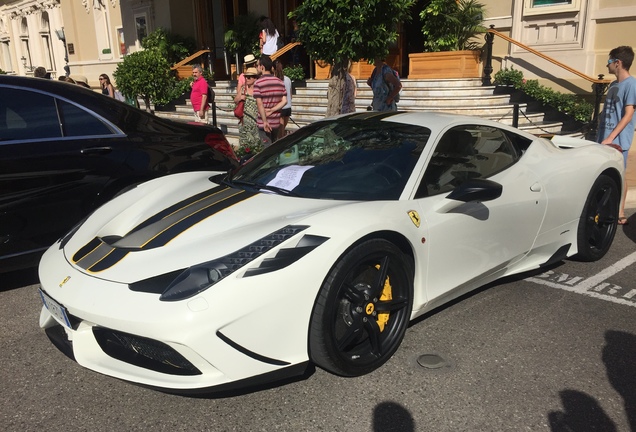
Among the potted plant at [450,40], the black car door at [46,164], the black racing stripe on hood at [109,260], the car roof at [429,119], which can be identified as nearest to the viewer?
the black racing stripe on hood at [109,260]

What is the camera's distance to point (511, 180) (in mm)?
3715

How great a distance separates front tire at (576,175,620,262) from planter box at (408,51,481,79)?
21.4 feet

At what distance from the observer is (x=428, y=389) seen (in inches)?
110

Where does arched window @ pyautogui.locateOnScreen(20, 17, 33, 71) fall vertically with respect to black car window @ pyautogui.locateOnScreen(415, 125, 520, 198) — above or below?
above

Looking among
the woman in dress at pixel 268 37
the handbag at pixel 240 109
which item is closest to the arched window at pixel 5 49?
the woman in dress at pixel 268 37

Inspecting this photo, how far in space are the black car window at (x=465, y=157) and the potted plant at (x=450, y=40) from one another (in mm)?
7235

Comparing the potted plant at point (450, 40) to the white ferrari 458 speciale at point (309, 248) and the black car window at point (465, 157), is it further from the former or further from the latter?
the black car window at point (465, 157)

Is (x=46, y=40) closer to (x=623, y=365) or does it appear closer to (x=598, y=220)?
(x=598, y=220)

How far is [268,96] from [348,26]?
137 centimetres

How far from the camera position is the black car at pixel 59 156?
3.94m

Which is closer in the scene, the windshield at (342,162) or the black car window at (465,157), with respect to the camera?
the windshield at (342,162)

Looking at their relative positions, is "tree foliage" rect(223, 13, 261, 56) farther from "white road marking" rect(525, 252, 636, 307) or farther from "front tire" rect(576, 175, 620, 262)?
"white road marking" rect(525, 252, 636, 307)

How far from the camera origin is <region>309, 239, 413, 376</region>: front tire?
8.55ft

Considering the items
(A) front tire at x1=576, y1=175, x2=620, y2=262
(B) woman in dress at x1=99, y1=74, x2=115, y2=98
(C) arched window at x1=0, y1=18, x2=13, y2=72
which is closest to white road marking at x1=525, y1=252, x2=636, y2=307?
(A) front tire at x1=576, y1=175, x2=620, y2=262
